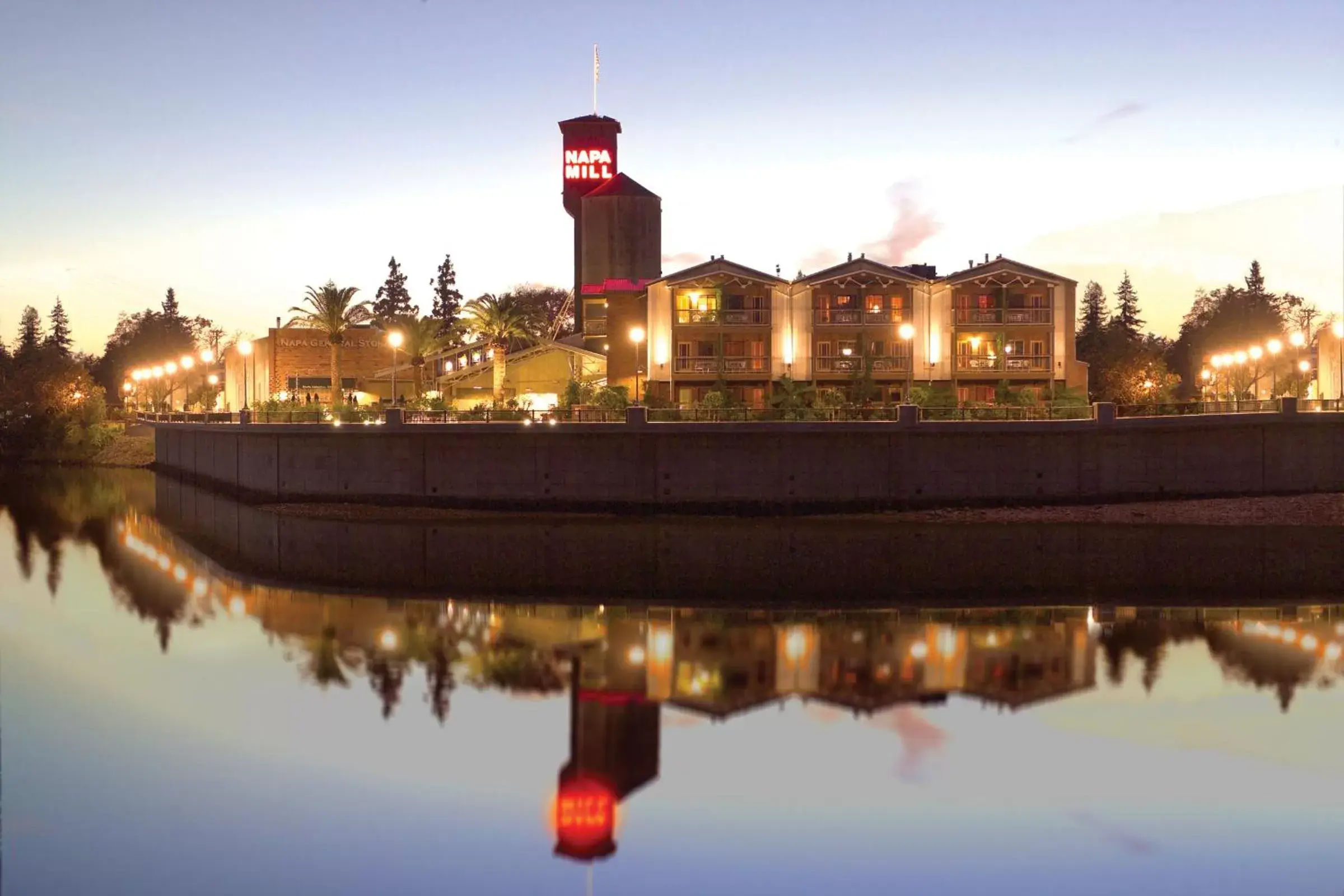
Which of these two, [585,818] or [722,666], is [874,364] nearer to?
[722,666]

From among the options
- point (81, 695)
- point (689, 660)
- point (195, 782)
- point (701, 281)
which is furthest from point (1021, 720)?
point (701, 281)

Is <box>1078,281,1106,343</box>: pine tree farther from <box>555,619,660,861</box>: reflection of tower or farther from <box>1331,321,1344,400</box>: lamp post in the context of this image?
<box>555,619,660,861</box>: reflection of tower

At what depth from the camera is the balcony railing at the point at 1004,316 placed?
256 feet

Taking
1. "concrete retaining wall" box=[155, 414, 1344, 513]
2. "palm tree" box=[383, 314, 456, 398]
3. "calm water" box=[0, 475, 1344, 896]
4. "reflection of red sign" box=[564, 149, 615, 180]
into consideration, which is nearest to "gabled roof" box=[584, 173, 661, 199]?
"reflection of red sign" box=[564, 149, 615, 180]

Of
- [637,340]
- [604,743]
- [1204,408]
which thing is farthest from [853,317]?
[604,743]

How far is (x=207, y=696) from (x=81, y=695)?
3.04 meters

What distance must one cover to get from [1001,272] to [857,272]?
8.96m

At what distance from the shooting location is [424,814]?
20.1 meters

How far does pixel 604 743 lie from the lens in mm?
24109

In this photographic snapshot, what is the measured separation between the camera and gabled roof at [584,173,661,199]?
109250mm

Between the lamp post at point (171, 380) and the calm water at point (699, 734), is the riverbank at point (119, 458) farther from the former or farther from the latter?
the calm water at point (699, 734)

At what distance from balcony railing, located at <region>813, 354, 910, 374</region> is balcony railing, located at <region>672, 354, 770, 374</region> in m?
3.75

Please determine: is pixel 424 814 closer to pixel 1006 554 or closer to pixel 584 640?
pixel 584 640

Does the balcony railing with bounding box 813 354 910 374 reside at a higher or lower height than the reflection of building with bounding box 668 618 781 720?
higher
